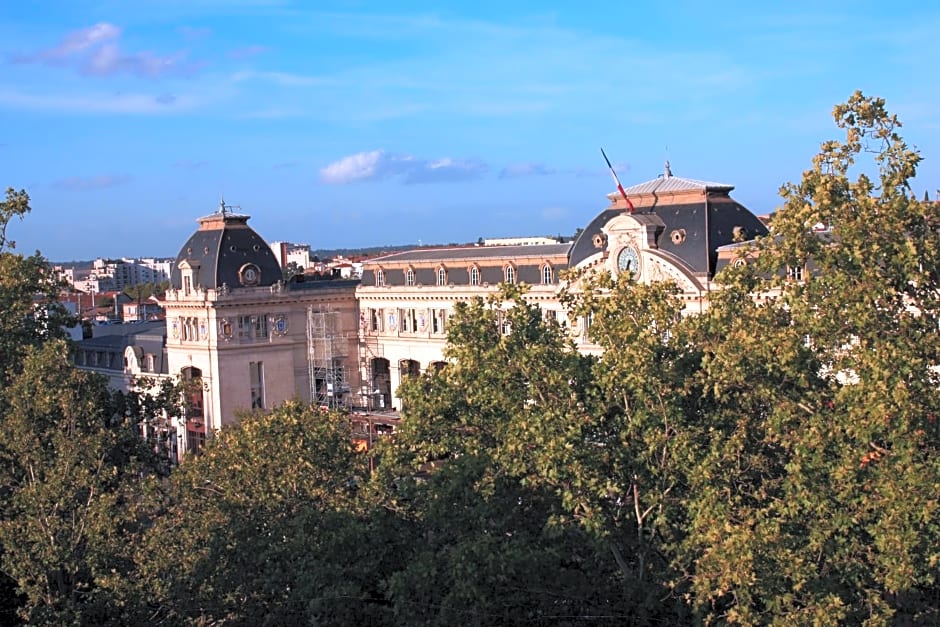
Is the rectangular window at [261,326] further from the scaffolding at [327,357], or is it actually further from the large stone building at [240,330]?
the scaffolding at [327,357]

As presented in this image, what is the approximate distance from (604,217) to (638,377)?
39.6m

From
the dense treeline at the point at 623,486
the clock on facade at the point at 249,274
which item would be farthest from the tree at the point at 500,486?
the clock on facade at the point at 249,274

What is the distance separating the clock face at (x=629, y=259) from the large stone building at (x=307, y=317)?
587 cm

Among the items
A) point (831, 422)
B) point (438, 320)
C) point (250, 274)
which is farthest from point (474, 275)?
point (831, 422)

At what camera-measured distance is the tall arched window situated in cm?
7100

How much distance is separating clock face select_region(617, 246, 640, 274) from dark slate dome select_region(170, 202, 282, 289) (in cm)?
2555

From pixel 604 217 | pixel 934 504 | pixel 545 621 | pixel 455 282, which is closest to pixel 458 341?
pixel 545 621

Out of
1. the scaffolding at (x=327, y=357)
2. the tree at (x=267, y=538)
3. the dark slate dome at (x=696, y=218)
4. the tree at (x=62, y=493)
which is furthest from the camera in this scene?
the scaffolding at (x=327, y=357)

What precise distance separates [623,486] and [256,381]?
170 ft

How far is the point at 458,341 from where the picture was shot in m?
31.4

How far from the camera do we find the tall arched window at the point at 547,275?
71.0 metres

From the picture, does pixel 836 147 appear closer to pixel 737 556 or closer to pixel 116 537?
pixel 737 556

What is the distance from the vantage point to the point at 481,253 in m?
76.9

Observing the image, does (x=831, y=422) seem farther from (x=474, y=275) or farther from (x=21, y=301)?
(x=474, y=275)
